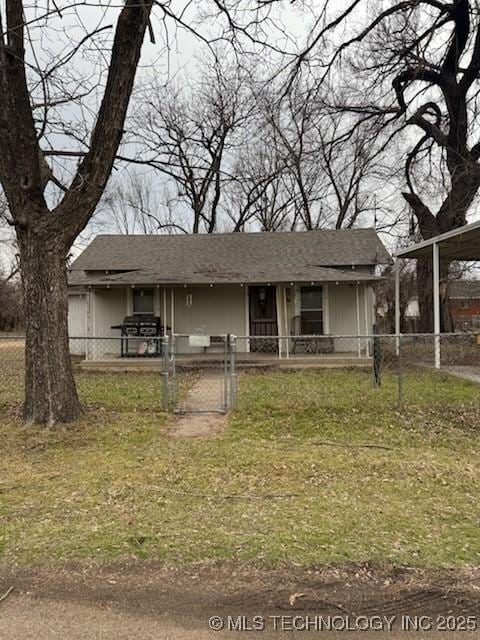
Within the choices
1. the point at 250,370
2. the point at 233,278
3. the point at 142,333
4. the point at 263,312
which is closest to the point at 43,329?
the point at 250,370

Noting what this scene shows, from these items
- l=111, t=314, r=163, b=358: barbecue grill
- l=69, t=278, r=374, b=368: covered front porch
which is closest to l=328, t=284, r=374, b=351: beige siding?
l=69, t=278, r=374, b=368: covered front porch

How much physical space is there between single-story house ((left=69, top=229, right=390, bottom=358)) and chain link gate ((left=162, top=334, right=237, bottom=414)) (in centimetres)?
114

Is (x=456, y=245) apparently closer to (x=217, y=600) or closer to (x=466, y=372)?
(x=466, y=372)

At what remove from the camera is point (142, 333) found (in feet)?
49.3

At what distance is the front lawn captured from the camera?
348 centimetres

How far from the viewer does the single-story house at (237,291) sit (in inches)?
603

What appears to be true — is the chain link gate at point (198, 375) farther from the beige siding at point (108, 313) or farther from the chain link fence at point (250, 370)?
Answer: the beige siding at point (108, 313)

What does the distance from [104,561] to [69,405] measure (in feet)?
13.4

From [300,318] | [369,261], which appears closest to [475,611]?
[300,318]

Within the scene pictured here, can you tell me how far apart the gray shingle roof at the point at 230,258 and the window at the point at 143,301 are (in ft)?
2.25

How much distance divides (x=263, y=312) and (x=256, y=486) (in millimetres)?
12083

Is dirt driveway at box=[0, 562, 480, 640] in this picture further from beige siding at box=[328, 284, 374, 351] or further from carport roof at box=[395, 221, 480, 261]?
beige siding at box=[328, 284, 374, 351]

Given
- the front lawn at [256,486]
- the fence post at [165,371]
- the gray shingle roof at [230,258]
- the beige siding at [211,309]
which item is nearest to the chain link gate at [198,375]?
the fence post at [165,371]

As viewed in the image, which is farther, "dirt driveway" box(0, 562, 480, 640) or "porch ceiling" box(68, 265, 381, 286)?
"porch ceiling" box(68, 265, 381, 286)
